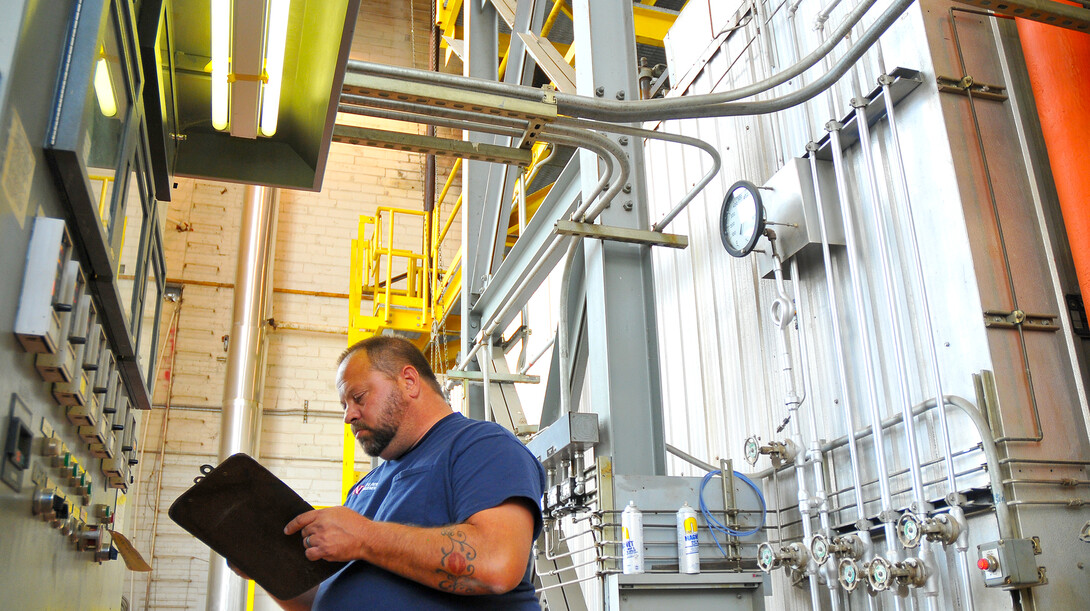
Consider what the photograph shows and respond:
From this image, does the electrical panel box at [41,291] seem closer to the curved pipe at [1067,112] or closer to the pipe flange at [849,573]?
the pipe flange at [849,573]

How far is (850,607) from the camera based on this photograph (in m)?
3.51

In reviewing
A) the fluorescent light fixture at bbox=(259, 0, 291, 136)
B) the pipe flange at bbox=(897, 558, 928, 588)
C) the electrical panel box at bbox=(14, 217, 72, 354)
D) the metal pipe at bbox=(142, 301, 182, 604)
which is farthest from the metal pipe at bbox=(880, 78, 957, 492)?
the metal pipe at bbox=(142, 301, 182, 604)

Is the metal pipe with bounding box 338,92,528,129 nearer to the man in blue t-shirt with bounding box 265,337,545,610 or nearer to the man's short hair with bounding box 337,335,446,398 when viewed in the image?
the man's short hair with bounding box 337,335,446,398

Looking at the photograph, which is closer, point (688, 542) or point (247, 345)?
point (688, 542)

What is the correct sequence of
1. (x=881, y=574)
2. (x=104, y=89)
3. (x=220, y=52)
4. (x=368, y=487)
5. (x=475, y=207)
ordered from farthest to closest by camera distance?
(x=475, y=207), (x=881, y=574), (x=220, y=52), (x=368, y=487), (x=104, y=89)

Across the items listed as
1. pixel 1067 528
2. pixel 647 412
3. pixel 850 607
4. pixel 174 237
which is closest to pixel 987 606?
pixel 1067 528

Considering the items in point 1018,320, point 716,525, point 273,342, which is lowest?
point 716,525

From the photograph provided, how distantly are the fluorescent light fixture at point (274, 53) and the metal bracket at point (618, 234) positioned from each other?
4.34 feet

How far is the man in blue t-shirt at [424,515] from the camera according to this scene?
2061 mm

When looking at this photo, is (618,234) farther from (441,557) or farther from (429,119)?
(441,557)

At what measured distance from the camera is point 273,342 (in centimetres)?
1208

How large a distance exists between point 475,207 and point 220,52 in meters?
3.92

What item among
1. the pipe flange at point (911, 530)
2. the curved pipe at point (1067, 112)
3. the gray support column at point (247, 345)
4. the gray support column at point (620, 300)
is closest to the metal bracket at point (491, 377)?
the gray support column at point (620, 300)

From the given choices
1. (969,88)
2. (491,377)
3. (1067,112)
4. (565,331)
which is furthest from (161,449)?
(1067,112)
